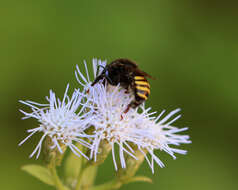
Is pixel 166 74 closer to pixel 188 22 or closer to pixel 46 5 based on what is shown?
pixel 188 22

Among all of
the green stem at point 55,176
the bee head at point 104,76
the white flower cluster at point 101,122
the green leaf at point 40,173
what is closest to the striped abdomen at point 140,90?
the white flower cluster at point 101,122

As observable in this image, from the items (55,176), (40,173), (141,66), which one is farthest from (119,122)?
(141,66)

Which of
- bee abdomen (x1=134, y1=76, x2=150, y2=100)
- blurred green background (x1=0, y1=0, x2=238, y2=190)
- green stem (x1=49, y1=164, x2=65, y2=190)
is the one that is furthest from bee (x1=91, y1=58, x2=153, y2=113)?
blurred green background (x1=0, y1=0, x2=238, y2=190)

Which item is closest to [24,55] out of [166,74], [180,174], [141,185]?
[166,74]

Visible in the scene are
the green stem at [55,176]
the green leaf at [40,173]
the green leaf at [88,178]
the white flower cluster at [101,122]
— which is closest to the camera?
the white flower cluster at [101,122]

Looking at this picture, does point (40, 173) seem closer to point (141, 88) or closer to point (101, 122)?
point (101, 122)

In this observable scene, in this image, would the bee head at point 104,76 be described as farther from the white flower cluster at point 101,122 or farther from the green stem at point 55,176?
the green stem at point 55,176
